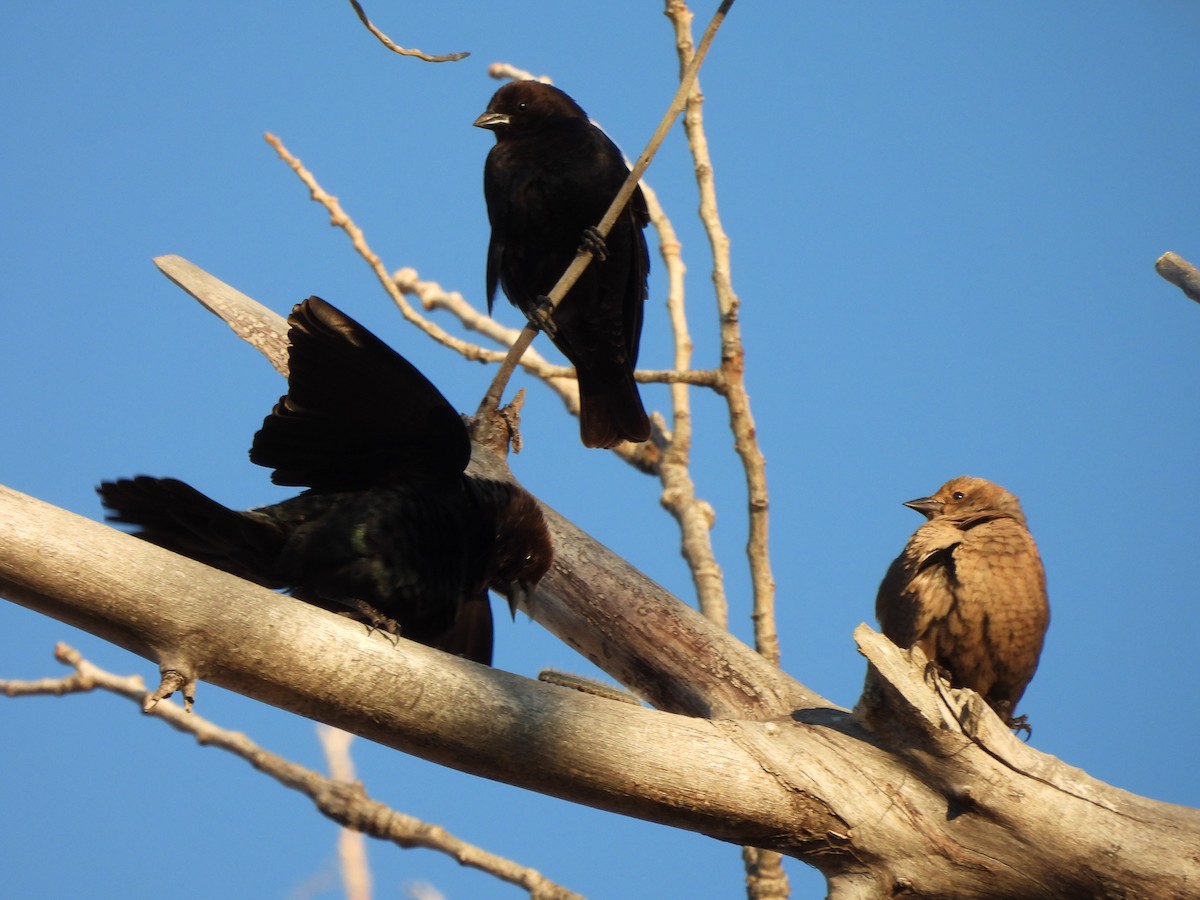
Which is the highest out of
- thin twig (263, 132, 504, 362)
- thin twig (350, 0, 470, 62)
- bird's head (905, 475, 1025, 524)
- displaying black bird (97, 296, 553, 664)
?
thin twig (263, 132, 504, 362)

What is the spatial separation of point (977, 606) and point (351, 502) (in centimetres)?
152

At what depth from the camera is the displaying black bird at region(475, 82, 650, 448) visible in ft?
15.0

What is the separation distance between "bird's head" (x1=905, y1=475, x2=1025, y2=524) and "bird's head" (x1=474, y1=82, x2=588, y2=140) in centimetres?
207

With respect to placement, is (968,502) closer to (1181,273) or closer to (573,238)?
(1181,273)

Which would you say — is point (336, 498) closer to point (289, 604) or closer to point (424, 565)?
point (424, 565)

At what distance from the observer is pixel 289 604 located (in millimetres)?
2162

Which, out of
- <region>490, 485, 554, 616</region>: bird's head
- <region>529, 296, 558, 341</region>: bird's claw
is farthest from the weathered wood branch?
<region>529, 296, 558, 341</region>: bird's claw

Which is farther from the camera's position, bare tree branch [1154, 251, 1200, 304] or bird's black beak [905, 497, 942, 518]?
bird's black beak [905, 497, 942, 518]

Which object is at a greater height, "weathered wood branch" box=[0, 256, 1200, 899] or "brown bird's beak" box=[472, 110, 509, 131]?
"brown bird's beak" box=[472, 110, 509, 131]

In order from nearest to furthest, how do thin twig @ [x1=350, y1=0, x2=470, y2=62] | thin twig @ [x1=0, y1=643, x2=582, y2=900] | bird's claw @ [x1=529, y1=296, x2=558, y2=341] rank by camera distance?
thin twig @ [x1=350, y1=0, x2=470, y2=62] < thin twig @ [x1=0, y1=643, x2=582, y2=900] < bird's claw @ [x1=529, y1=296, x2=558, y2=341]

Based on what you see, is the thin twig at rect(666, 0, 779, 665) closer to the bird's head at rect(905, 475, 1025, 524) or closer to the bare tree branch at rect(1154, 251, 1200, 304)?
the bird's head at rect(905, 475, 1025, 524)

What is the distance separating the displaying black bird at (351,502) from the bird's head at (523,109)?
2089 mm

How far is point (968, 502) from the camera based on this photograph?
3557mm

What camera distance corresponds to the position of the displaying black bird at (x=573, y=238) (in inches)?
180
